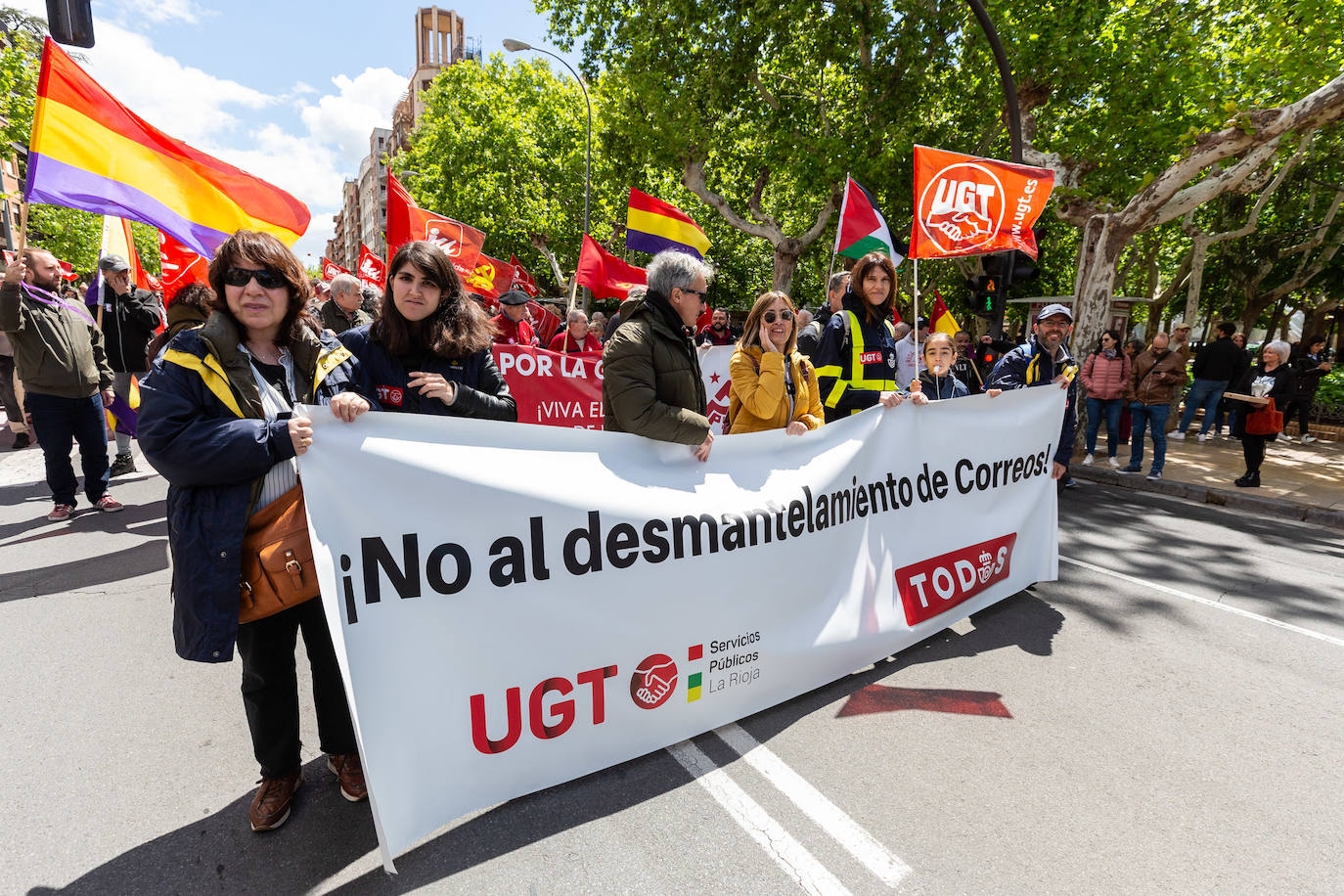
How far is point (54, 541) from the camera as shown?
507 cm

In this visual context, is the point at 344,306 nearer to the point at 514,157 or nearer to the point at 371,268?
the point at 371,268

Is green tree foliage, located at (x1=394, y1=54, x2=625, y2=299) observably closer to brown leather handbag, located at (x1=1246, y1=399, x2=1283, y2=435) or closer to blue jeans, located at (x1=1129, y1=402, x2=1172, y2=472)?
blue jeans, located at (x1=1129, y1=402, x2=1172, y2=472)

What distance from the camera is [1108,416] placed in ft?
30.3

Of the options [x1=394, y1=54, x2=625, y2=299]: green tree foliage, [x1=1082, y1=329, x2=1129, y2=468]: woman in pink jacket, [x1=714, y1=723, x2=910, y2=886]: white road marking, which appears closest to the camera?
[x1=714, y1=723, x2=910, y2=886]: white road marking

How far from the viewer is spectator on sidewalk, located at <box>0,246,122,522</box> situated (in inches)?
202

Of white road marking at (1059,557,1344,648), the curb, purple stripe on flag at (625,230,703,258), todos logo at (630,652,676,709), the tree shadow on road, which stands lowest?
the curb

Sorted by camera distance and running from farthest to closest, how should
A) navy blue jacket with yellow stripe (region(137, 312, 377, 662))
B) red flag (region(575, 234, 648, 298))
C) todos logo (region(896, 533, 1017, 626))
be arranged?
red flag (region(575, 234, 648, 298)) < todos logo (region(896, 533, 1017, 626)) < navy blue jacket with yellow stripe (region(137, 312, 377, 662))

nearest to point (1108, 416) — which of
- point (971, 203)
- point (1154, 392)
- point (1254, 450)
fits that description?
point (1154, 392)

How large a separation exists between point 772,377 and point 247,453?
2.23 meters

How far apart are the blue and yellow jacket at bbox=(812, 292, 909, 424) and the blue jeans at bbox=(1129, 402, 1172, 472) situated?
5.93 meters

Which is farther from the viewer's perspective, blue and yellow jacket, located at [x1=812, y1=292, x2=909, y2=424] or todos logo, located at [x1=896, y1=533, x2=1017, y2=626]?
blue and yellow jacket, located at [x1=812, y1=292, x2=909, y2=424]

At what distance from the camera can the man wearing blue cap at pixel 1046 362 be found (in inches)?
188

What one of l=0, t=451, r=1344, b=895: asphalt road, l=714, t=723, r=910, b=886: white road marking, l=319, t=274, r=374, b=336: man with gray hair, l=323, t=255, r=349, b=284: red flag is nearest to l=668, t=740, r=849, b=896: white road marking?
l=0, t=451, r=1344, b=895: asphalt road

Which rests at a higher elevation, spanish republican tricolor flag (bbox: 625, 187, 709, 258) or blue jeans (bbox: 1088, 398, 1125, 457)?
spanish republican tricolor flag (bbox: 625, 187, 709, 258)
